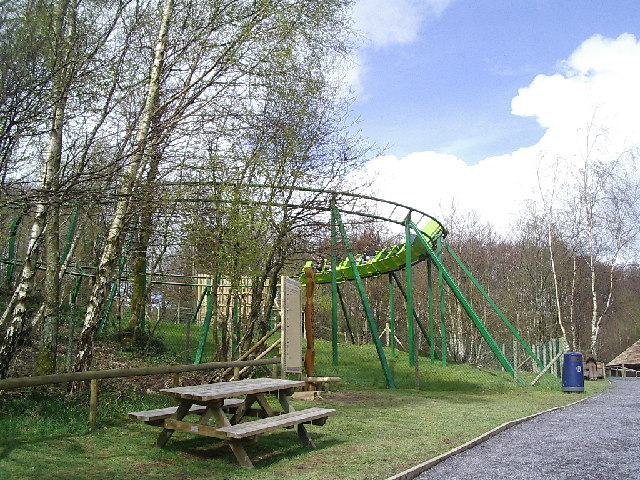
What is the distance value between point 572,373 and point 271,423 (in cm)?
1037

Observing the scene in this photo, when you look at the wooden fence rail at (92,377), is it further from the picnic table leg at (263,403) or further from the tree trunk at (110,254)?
the tree trunk at (110,254)

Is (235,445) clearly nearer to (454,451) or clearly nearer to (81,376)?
(81,376)

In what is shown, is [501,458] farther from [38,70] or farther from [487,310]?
[487,310]

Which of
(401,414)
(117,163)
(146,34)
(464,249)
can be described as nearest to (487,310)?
(464,249)

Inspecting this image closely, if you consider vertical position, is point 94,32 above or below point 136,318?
above

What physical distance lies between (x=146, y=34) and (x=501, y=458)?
7.19 metres

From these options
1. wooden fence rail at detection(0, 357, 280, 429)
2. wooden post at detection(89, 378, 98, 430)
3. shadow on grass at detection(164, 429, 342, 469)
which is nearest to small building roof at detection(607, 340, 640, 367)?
shadow on grass at detection(164, 429, 342, 469)

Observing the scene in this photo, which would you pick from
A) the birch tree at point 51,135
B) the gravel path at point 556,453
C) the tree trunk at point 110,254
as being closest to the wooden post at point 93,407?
the birch tree at point 51,135

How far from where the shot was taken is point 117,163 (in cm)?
585

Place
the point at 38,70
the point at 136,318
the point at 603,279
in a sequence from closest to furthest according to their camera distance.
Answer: the point at 38,70 → the point at 136,318 → the point at 603,279

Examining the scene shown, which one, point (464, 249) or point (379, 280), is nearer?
point (379, 280)

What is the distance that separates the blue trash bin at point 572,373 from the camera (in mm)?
13430

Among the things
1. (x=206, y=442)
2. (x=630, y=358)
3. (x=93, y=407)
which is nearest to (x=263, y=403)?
(x=206, y=442)

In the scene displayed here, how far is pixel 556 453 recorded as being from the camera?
5.85m
